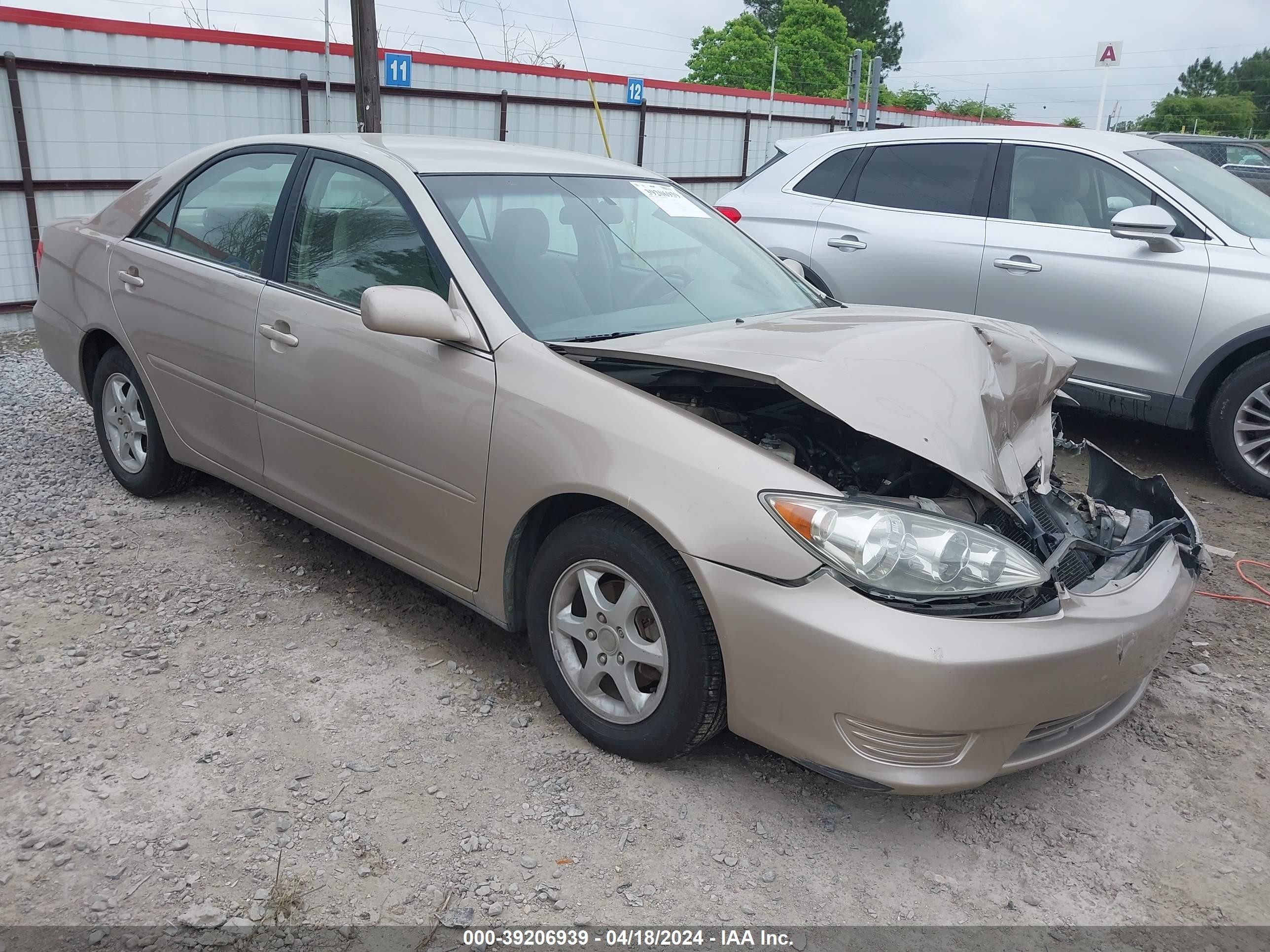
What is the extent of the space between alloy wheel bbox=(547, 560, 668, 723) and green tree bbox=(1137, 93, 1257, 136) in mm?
65837

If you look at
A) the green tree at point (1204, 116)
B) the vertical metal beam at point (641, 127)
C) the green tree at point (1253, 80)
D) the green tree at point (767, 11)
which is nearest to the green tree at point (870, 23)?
the green tree at point (767, 11)

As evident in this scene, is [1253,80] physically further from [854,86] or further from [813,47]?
[854,86]

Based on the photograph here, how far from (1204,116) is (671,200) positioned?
2826 inches

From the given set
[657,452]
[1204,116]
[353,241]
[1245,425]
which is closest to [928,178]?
[1245,425]

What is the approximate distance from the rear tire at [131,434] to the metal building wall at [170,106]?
5028 millimetres

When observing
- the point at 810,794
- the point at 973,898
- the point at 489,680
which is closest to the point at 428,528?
the point at 489,680

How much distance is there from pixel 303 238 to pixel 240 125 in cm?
722

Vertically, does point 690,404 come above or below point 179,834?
above

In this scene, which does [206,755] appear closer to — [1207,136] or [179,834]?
[179,834]

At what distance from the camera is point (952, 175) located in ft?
19.7

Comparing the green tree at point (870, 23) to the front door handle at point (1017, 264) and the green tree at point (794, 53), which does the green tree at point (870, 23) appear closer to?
the green tree at point (794, 53)

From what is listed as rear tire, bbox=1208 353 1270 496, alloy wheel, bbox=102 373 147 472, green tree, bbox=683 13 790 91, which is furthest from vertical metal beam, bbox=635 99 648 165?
green tree, bbox=683 13 790 91

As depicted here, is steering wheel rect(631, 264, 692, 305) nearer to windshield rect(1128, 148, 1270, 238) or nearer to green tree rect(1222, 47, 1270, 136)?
windshield rect(1128, 148, 1270, 238)

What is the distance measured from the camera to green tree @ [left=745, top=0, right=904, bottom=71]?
2286 inches
